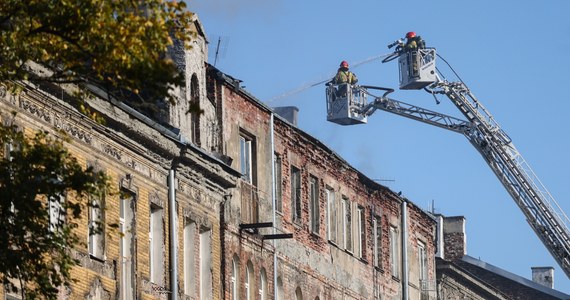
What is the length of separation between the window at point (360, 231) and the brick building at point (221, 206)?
0.18ft

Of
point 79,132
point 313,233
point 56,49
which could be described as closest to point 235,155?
point 313,233

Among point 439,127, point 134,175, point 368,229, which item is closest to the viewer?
point 134,175

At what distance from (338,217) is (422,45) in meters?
16.5

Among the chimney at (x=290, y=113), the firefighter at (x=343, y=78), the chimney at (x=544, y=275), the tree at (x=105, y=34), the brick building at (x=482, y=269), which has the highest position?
the firefighter at (x=343, y=78)

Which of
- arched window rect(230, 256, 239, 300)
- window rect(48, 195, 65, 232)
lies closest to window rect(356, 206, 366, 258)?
arched window rect(230, 256, 239, 300)

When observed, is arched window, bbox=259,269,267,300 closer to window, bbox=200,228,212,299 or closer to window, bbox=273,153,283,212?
window, bbox=273,153,283,212

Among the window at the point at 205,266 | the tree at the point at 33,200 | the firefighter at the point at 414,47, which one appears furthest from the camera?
the firefighter at the point at 414,47

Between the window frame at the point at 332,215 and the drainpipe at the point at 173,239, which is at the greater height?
the window frame at the point at 332,215

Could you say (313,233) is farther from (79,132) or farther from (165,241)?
(79,132)

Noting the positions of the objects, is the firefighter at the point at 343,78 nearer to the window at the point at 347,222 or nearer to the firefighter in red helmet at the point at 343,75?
the firefighter in red helmet at the point at 343,75

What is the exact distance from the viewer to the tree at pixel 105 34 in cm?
2230

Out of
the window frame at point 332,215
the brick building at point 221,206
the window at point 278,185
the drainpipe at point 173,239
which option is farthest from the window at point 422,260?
the drainpipe at point 173,239

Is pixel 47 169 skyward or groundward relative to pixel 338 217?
groundward

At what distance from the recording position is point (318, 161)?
158ft
